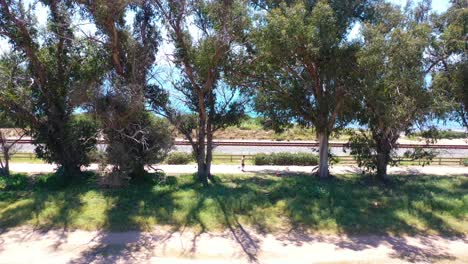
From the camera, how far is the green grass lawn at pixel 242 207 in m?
12.8

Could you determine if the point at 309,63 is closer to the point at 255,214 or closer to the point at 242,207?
the point at 242,207

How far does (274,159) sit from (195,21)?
33.3 feet

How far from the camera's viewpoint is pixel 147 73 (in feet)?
52.5

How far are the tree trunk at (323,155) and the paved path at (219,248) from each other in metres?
6.00

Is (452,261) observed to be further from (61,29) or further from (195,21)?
(61,29)

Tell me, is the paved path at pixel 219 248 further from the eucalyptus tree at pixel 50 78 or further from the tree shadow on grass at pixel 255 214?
the eucalyptus tree at pixel 50 78

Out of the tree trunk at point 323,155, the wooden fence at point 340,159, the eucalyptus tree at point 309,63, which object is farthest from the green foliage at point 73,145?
the tree trunk at point 323,155

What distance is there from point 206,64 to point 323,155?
6125 millimetres

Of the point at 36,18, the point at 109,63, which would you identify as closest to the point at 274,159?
the point at 109,63

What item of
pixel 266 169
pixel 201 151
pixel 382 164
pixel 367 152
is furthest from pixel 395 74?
pixel 266 169

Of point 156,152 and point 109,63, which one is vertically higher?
point 109,63

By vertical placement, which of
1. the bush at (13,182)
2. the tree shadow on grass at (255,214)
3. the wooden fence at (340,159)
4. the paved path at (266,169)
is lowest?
the tree shadow on grass at (255,214)

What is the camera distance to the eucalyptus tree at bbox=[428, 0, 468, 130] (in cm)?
1662

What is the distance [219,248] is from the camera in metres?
11.4
